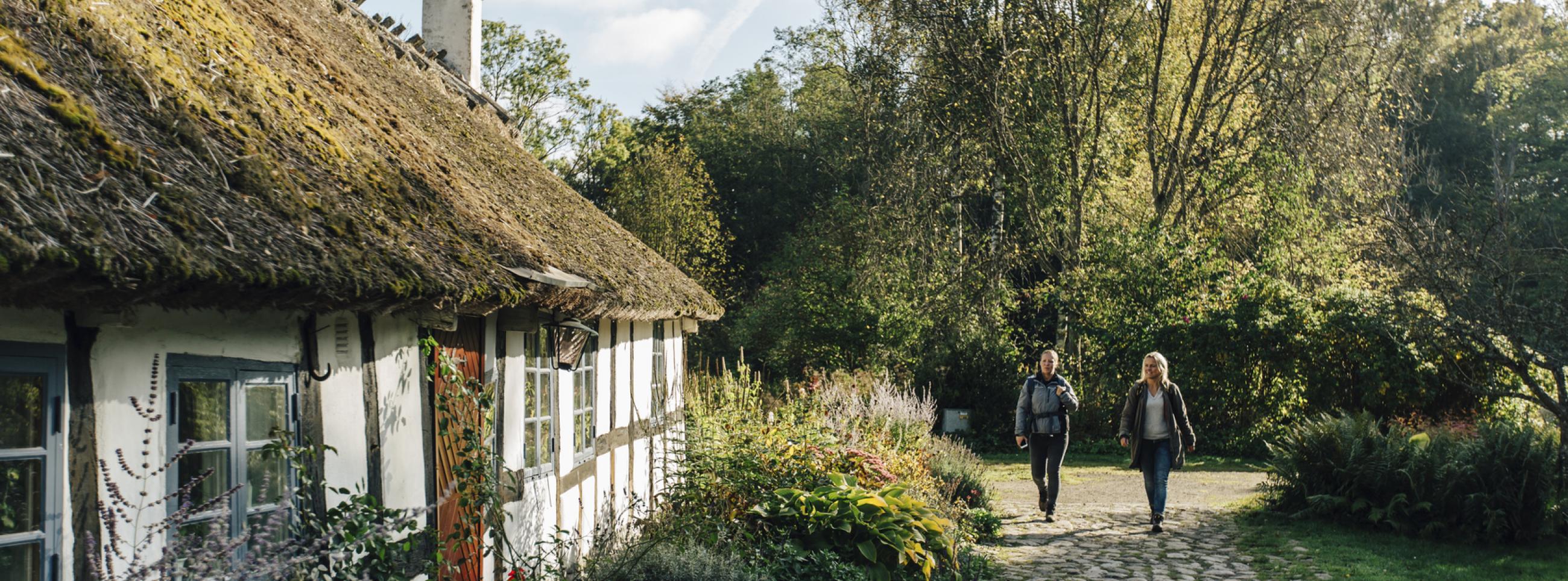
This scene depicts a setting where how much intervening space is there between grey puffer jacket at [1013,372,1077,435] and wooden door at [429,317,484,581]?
5.32 metres

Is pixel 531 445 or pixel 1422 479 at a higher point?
pixel 531 445

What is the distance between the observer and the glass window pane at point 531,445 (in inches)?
249

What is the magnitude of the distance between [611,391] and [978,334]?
1085cm

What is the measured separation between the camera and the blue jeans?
9.17 meters

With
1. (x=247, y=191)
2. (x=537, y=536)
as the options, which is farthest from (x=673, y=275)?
(x=247, y=191)

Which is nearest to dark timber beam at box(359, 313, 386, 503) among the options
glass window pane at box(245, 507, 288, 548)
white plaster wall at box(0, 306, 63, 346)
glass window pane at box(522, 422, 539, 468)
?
glass window pane at box(245, 507, 288, 548)

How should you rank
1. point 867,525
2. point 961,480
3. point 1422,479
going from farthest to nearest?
point 961,480 < point 1422,479 < point 867,525

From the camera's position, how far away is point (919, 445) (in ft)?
34.1

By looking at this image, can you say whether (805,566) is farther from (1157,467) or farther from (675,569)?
(1157,467)

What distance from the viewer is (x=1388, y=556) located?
8.34m

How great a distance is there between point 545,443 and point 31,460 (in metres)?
3.65

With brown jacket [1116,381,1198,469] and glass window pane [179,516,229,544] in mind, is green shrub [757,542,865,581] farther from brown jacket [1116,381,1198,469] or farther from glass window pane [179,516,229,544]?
brown jacket [1116,381,1198,469]

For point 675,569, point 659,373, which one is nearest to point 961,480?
point 659,373

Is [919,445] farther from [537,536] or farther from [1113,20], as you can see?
[1113,20]
